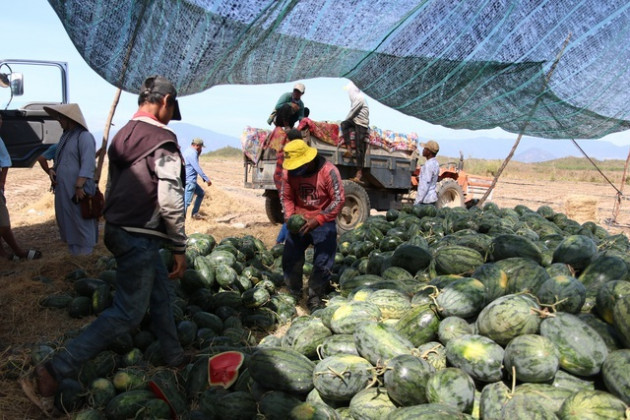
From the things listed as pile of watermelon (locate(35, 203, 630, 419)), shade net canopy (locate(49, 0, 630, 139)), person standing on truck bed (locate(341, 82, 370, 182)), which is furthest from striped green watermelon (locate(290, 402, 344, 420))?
person standing on truck bed (locate(341, 82, 370, 182))

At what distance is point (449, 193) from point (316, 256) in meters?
7.72

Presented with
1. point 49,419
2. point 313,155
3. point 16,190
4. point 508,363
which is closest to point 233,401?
point 49,419

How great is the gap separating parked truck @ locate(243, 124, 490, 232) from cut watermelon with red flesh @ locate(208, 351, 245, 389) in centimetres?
651

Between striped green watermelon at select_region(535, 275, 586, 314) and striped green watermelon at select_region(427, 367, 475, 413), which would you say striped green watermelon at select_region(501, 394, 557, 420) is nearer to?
striped green watermelon at select_region(427, 367, 475, 413)

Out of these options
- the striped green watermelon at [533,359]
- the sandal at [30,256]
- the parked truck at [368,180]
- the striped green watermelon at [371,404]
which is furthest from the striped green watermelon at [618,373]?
the sandal at [30,256]

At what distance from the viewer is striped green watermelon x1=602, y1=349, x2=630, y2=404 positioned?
2301 millimetres

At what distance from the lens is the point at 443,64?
5637mm

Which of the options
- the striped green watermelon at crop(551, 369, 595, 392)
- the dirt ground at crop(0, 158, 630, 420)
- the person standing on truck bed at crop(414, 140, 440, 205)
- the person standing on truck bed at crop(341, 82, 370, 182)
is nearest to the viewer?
the striped green watermelon at crop(551, 369, 595, 392)

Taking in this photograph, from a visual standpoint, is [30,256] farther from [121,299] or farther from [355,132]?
[355,132]

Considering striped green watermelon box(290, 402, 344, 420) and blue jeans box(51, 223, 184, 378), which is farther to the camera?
blue jeans box(51, 223, 184, 378)

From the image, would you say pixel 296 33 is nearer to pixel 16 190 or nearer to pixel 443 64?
pixel 443 64

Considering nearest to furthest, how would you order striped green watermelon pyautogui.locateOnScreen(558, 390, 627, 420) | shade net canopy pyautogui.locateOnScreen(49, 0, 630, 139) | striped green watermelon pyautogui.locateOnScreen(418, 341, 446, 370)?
striped green watermelon pyautogui.locateOnScreen(558, 390, 627, 420) < striped green watermelon pyautogui.locateOnScreen(418, 341, 446, 370) < shade net canopy pyautogui.locateOnScreen(49, 0, 630, 139)

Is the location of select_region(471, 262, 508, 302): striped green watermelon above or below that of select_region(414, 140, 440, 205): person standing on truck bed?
below

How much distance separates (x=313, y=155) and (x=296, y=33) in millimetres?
1282
